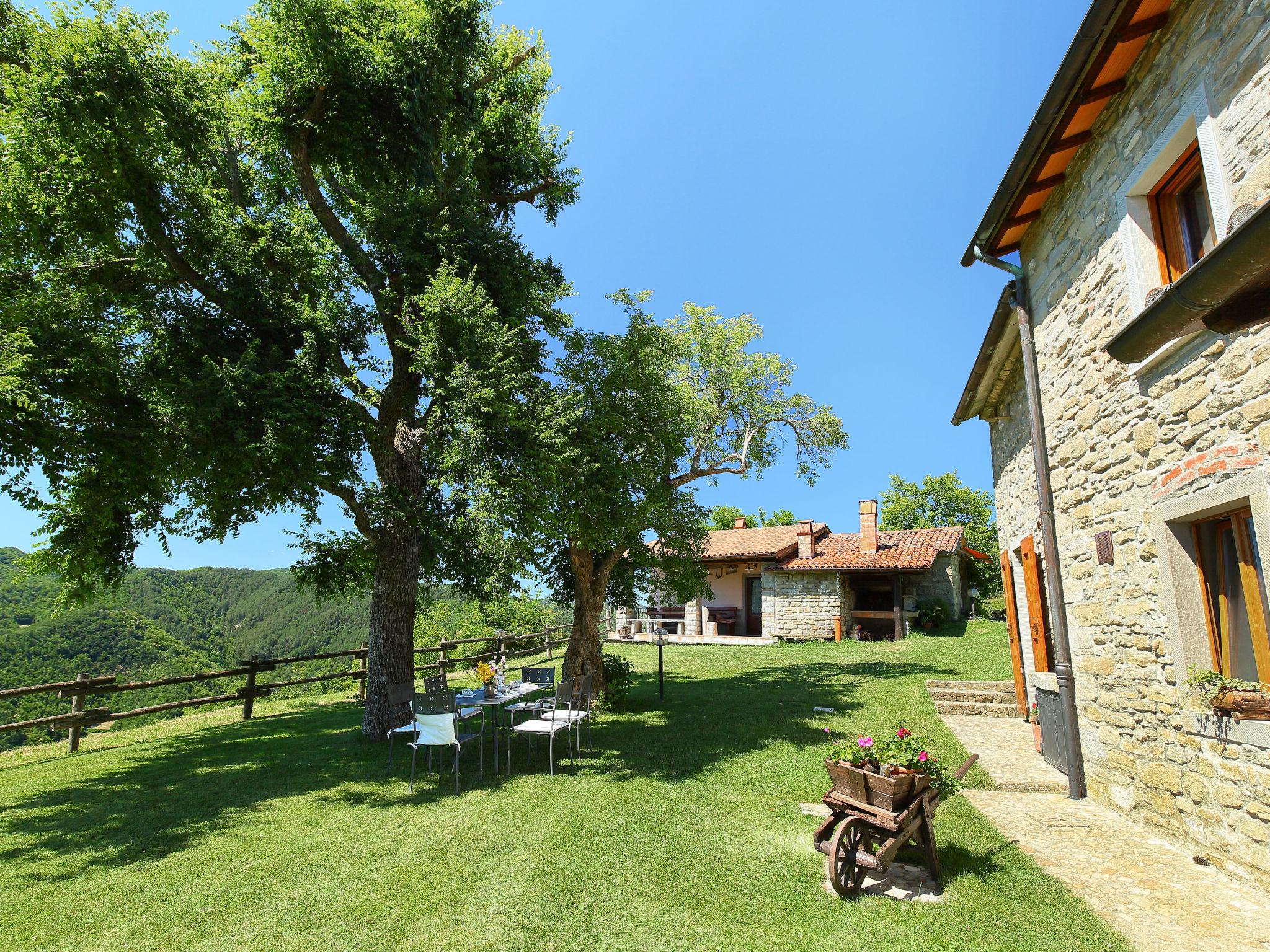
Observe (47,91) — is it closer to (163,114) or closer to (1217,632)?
(163,114)

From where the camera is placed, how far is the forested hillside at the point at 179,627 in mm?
21203

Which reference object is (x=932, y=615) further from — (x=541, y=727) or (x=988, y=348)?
(x=541, y=727)

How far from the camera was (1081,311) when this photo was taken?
511cm

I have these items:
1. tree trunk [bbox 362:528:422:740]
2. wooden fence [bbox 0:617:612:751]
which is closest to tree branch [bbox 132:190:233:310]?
tree trunk [bbox 362:528:422:740]

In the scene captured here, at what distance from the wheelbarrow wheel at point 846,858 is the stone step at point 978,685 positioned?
678cm

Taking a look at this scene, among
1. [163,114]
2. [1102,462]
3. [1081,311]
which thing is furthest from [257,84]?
[1102,462]

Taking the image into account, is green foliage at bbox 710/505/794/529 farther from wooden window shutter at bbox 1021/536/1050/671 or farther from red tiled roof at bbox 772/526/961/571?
wooden window shutter at bbox 1021/536/1050/671

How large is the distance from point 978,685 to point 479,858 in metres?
8.27

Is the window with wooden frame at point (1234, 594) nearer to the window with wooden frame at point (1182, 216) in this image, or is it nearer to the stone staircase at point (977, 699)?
the window with wooden frame at point (1182, 216)

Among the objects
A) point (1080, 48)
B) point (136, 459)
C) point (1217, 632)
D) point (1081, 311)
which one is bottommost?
point (1217, 632)

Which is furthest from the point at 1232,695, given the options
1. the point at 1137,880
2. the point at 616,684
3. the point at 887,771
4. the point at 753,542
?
the point at 753,542

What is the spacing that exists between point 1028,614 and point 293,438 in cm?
924

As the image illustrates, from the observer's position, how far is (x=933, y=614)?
2047 centimetres

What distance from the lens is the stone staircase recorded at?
8836 millimetres
